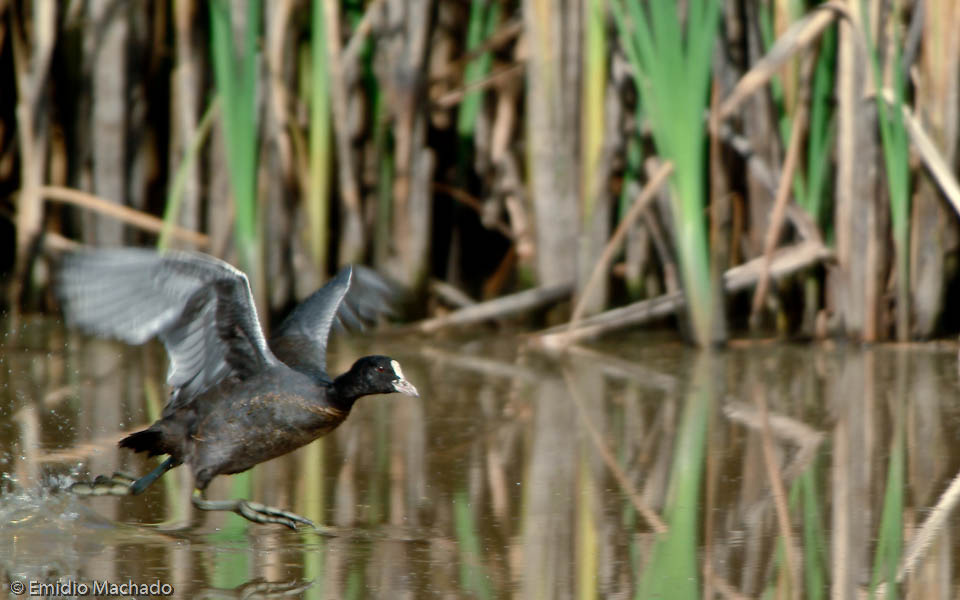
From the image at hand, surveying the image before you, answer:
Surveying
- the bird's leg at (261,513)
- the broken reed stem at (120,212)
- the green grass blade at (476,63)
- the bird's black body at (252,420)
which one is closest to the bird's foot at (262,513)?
the bird's leg at (261,513)

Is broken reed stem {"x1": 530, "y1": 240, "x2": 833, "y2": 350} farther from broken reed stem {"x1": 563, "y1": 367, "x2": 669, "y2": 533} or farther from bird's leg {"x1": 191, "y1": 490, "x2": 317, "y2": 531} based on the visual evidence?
bird's leg {"x1": 191, "y1": 490, "x2": 317, "y2": 531}

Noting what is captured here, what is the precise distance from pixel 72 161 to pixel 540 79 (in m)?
2.19

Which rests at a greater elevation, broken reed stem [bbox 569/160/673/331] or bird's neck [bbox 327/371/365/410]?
broken reed stem [bbox 569/160/673/331]

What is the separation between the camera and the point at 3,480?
4039mm

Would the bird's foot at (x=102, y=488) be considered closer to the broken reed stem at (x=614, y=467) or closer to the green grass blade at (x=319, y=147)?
the broken reed stem at (x=614, y=467)

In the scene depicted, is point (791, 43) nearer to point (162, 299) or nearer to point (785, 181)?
point (785, 181)

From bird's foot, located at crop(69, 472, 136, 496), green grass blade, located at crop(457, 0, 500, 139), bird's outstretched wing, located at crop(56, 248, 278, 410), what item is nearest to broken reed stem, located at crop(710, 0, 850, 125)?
green grass blade, located at crop(457, 0, 500, 139)

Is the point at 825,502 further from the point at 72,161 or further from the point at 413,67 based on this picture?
the point at 72,161

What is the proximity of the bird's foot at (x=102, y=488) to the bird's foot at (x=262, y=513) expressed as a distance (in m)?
0.33

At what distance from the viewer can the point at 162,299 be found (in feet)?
12.0

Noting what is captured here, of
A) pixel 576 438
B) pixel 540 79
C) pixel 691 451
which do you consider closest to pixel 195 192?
pixel 540 79

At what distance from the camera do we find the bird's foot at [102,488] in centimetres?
383

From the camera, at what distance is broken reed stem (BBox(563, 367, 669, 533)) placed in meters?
3.65

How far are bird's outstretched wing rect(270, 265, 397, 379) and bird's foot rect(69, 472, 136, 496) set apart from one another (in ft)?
1.86
